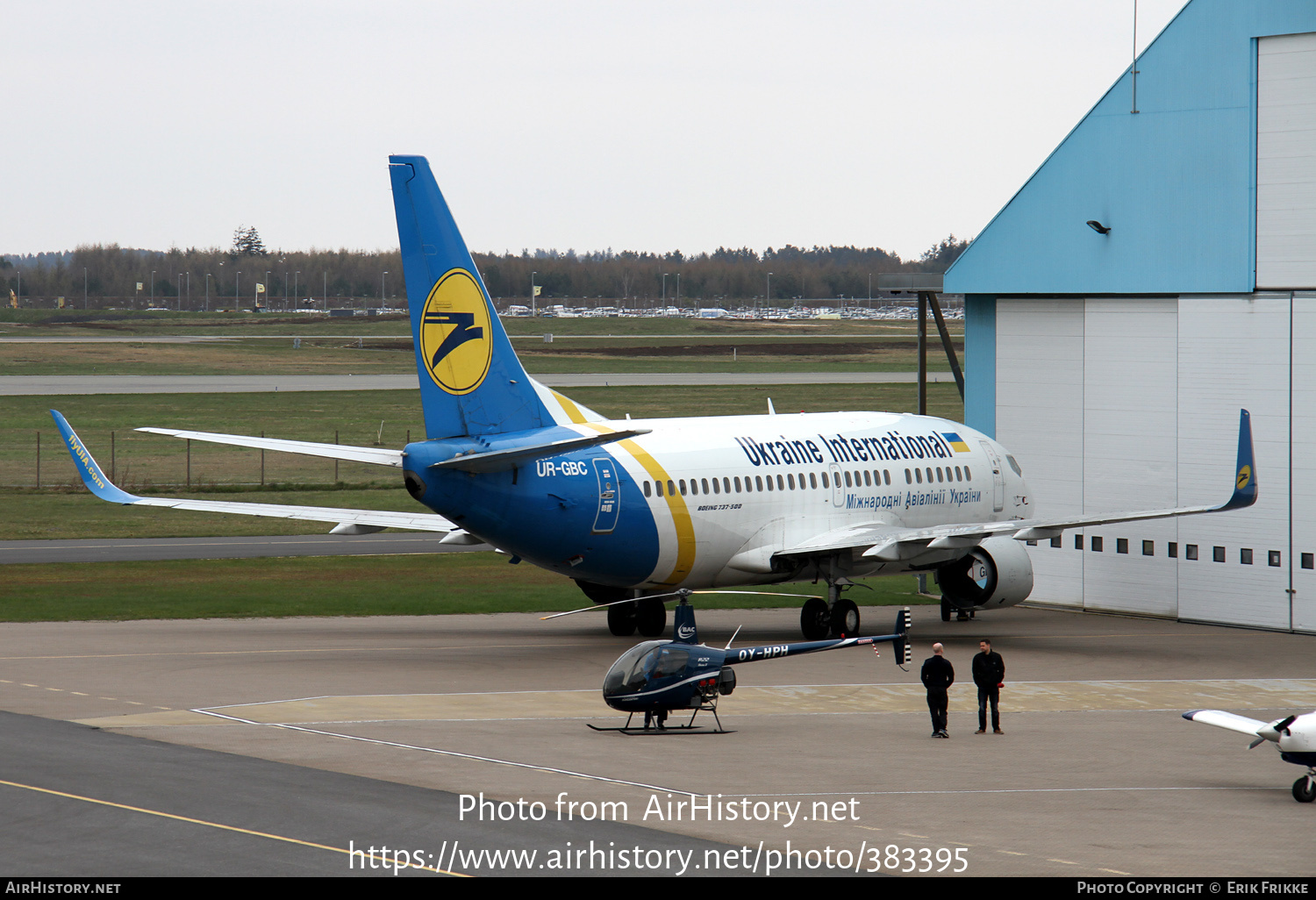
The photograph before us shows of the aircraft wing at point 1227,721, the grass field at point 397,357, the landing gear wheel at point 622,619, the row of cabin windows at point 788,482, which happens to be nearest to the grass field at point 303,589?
the landing gear wheel at point 622,619

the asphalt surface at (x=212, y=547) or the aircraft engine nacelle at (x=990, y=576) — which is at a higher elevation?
the aircraft engine nacelle at (x=990, y=576)

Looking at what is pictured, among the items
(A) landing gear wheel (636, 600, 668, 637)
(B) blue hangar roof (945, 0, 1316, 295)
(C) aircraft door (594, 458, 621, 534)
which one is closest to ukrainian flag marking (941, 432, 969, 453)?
(B) blue hangar roof (945, 0, 1316, 295)

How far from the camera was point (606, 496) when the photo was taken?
1382 inches

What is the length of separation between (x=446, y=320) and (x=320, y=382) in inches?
3981

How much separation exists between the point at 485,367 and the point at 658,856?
15823 millimetres

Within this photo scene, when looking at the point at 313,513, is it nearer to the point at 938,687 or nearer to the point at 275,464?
the point at 938,687

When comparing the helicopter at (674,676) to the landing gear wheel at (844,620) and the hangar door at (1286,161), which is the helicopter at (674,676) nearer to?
the landing gear wheel at (844,620)

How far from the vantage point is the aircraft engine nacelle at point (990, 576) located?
41625 millimetres

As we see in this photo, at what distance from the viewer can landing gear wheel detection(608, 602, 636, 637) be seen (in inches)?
1558

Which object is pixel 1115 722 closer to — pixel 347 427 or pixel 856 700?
pixel 856 700

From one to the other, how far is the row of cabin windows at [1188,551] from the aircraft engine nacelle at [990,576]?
168 centimetres

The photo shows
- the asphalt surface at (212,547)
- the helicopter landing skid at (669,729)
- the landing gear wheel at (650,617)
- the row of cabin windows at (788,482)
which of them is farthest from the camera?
the asphalt surface at (212,547)

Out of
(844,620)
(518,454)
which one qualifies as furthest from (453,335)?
(844,620)

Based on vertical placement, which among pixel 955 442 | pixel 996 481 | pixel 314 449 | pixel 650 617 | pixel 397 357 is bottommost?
pixel 650 617
